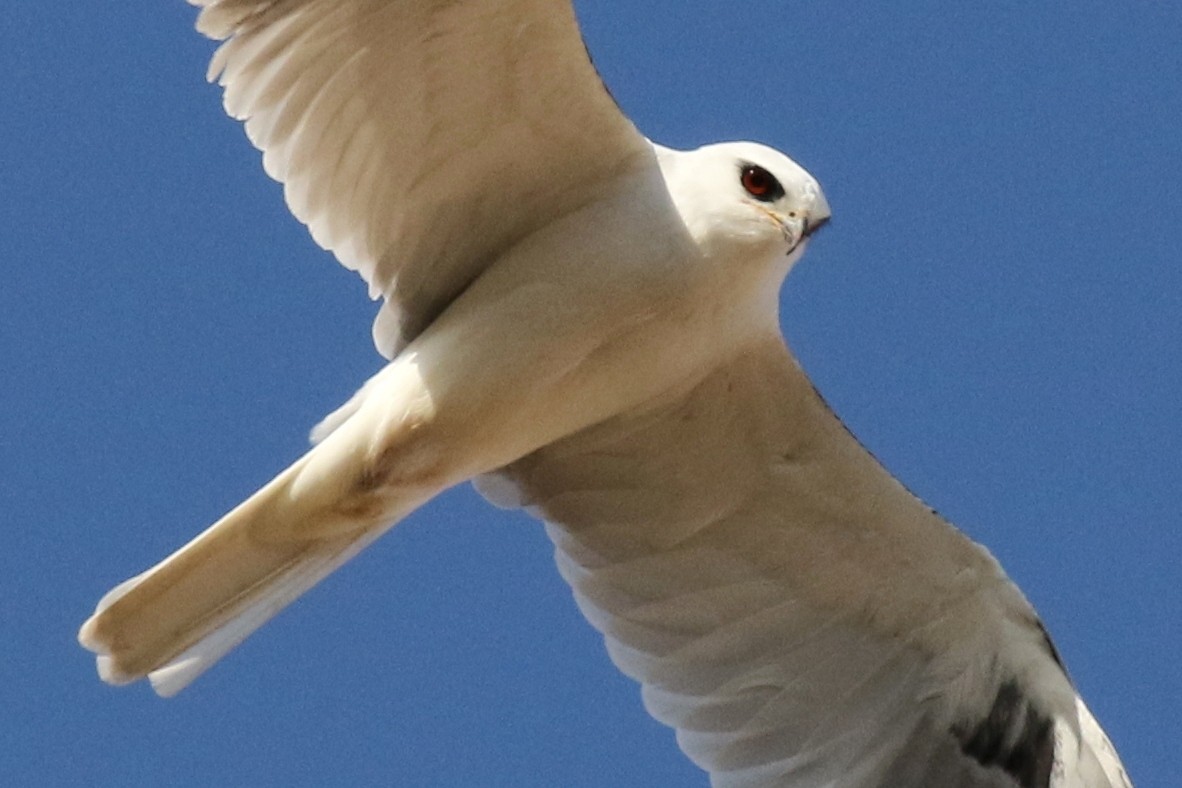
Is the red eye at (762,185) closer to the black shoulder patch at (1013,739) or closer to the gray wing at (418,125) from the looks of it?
the gray wing at (418,125)

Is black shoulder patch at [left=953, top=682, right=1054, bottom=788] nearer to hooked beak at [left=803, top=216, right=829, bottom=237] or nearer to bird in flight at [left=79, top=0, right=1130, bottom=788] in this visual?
bird in flight at [left=79, top=0, right=1130, bottom=788]

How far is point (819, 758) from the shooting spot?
8547mm

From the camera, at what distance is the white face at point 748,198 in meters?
7.56

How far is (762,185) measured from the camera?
25.2 feet

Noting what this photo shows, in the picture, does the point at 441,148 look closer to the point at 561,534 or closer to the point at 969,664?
the point at 561,534

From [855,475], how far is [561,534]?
1.11 meters

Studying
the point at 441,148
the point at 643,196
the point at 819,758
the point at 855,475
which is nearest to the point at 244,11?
the point at 441,148

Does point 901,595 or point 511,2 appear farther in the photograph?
point 901,595

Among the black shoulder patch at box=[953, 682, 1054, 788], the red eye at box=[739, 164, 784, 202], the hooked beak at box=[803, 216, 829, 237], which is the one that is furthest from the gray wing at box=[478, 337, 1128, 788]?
the red eye at box=[739, 164, 784, 202]

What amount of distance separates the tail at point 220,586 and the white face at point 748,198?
1.43m

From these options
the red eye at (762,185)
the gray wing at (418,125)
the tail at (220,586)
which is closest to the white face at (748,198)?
the red eye at (762,185)

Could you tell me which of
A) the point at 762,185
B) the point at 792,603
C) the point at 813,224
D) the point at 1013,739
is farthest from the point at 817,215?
the point at 1013,739

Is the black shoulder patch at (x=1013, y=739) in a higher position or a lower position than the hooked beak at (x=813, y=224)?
lower

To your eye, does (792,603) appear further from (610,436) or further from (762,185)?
(762,185)
